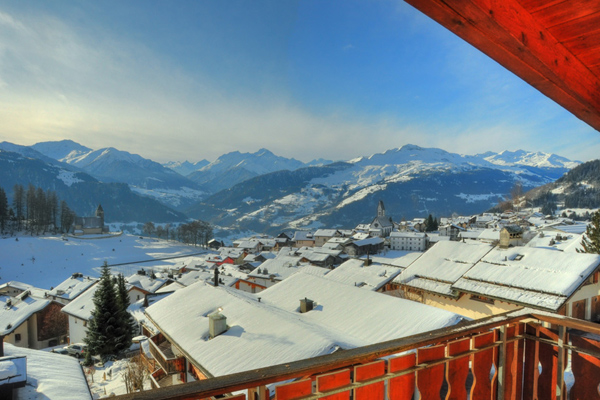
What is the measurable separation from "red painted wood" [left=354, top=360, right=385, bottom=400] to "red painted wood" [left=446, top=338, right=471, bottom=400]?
640 mm

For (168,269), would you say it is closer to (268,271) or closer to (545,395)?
(268,271)

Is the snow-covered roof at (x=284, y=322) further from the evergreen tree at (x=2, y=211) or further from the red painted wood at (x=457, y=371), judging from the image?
the evergreen tree at (x=2, y=211)

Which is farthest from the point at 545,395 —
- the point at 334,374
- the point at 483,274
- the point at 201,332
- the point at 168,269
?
the point at 168,269

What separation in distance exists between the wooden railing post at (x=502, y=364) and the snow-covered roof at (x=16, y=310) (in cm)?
3991

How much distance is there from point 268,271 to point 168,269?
2883 centimetres

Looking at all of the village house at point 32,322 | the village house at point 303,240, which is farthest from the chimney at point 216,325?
the village house at point 303,240

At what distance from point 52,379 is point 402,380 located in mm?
14514

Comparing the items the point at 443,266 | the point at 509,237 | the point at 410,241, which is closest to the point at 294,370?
the point at 443,266

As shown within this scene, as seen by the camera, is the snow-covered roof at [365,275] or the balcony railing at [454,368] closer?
the balcony railing at [454,368]

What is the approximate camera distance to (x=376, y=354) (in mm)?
1751

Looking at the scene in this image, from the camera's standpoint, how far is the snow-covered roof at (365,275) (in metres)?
23.0

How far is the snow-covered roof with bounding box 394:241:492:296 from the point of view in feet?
62.5

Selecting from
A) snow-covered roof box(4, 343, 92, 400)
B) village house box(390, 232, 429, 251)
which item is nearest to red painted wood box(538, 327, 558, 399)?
snow-covered roof box(4, 343, 92, 400)

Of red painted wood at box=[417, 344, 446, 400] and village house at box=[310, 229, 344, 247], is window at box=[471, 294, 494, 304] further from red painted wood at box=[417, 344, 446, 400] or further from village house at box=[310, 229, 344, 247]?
village house at box=[310, 229, 344, 247]
